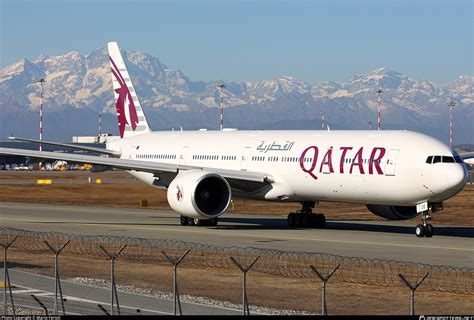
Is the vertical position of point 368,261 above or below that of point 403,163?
Result: below

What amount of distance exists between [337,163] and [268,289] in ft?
61.8

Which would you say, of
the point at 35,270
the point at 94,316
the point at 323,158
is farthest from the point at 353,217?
the point at 94,316

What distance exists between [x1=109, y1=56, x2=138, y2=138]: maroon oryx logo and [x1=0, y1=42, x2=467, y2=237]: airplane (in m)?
3.89

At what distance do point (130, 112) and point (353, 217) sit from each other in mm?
14597

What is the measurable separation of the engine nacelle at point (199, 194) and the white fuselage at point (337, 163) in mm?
2548

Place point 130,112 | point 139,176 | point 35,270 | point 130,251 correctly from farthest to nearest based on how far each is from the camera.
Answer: point 130,112
point 139,176
point 130,251
point 35,270

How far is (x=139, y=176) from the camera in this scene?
2430 inches

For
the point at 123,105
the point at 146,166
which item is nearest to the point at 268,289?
the point at 146,166

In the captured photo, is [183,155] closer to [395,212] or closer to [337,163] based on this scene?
[337,163]

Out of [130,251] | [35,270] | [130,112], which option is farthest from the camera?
[130,112]

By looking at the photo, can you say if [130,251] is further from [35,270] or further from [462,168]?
[462,168]

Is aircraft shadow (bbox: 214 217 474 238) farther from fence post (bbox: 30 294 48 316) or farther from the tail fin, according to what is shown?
fence post (bbox: 30 294 48 316)

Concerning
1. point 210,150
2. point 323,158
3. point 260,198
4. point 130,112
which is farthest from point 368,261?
point 130,112

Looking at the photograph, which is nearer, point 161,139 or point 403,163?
point 403,163
